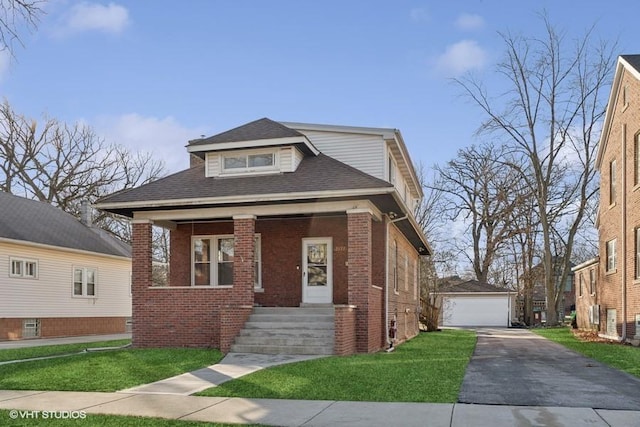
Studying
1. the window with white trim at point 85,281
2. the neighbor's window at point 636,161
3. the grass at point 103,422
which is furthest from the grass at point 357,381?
the window with white trim at point 85,281

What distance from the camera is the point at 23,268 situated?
2138cm

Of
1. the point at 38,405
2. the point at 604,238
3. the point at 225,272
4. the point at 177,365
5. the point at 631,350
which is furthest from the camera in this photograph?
the point at 604,238

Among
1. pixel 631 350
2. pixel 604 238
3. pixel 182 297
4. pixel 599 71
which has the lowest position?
pixel 631 350

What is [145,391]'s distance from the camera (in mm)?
8844

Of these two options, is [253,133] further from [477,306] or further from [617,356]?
[477,306]

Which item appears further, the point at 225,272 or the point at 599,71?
the point at 599,71

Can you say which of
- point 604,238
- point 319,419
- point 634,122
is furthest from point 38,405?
point 604,238

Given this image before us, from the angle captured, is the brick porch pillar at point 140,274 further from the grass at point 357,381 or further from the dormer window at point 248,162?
the grass at point 357,381

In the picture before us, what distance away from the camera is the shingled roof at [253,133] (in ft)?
52.2

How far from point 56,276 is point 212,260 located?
9084 mm

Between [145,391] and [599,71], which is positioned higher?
[599,71]

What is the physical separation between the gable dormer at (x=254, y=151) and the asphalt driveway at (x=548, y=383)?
21.7ft

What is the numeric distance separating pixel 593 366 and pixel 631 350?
14.3 ft

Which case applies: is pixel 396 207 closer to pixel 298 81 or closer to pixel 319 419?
pixel 298 81
